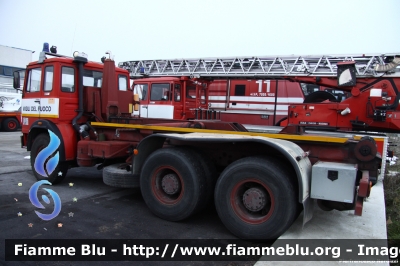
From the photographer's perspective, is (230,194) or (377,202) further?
(377,202)

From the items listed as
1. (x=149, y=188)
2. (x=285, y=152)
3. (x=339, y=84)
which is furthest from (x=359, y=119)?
(x=149, y=188)

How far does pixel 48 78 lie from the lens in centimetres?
639

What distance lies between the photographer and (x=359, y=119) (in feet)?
23.7

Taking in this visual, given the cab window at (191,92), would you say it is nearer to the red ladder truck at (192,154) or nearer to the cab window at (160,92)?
the cab window at (160,92)

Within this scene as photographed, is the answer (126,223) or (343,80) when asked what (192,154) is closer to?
(126,223)

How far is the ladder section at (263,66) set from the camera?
770 cm

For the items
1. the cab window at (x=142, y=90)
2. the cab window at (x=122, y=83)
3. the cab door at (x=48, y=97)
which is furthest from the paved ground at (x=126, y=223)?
the cab window at (x=142, y=90)

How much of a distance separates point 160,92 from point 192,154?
19.9 feet

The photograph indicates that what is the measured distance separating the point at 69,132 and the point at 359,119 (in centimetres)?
642

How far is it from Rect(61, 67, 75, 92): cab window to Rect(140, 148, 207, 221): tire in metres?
2.79

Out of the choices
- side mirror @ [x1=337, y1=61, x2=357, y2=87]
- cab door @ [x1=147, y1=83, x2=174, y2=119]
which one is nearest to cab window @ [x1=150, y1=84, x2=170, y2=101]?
cab door @ [x1=147, y1=83, x2=174, y2=119]

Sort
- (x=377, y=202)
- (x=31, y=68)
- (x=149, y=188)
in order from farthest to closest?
1. (x=31, y=68)
2. (x=377, y=202)
3. (x=149, y=188)

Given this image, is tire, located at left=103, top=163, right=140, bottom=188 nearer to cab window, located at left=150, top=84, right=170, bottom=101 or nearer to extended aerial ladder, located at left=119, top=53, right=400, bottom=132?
extended aerial ladder, located at left=119, top=53, right=400, bottom=132

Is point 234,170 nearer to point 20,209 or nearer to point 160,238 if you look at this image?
point 160,238
